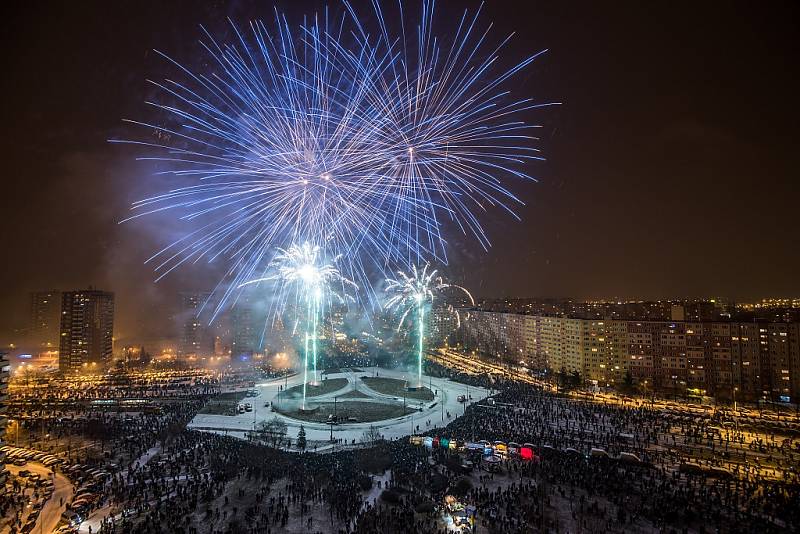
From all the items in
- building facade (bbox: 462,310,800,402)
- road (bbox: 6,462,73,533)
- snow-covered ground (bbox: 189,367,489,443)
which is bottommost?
road (bbox: 6,462,73,533)

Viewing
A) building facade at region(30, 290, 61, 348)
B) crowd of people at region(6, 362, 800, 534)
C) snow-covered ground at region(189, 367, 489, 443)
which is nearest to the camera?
crowd of people at region(6, 362, 800, 534)

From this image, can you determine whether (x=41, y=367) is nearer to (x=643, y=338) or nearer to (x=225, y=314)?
(x=225, y=314)

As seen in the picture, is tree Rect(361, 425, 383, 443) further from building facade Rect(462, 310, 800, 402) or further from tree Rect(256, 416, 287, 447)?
building facade Rect(462, 310, 800, 402)

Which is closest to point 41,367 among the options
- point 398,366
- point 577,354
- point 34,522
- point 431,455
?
point 398,366

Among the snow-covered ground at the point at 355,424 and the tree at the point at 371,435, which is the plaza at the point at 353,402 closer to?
the snow-covered ground at the point at 355,424

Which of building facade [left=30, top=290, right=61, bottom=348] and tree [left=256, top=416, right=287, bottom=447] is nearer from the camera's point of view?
tree [left=256, top=416, right=287, bottom=447]

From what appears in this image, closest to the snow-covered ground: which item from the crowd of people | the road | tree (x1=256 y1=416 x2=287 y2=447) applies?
tree (x1=256 y1=416 x2=287 y2=447)

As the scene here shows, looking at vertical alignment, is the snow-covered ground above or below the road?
above
